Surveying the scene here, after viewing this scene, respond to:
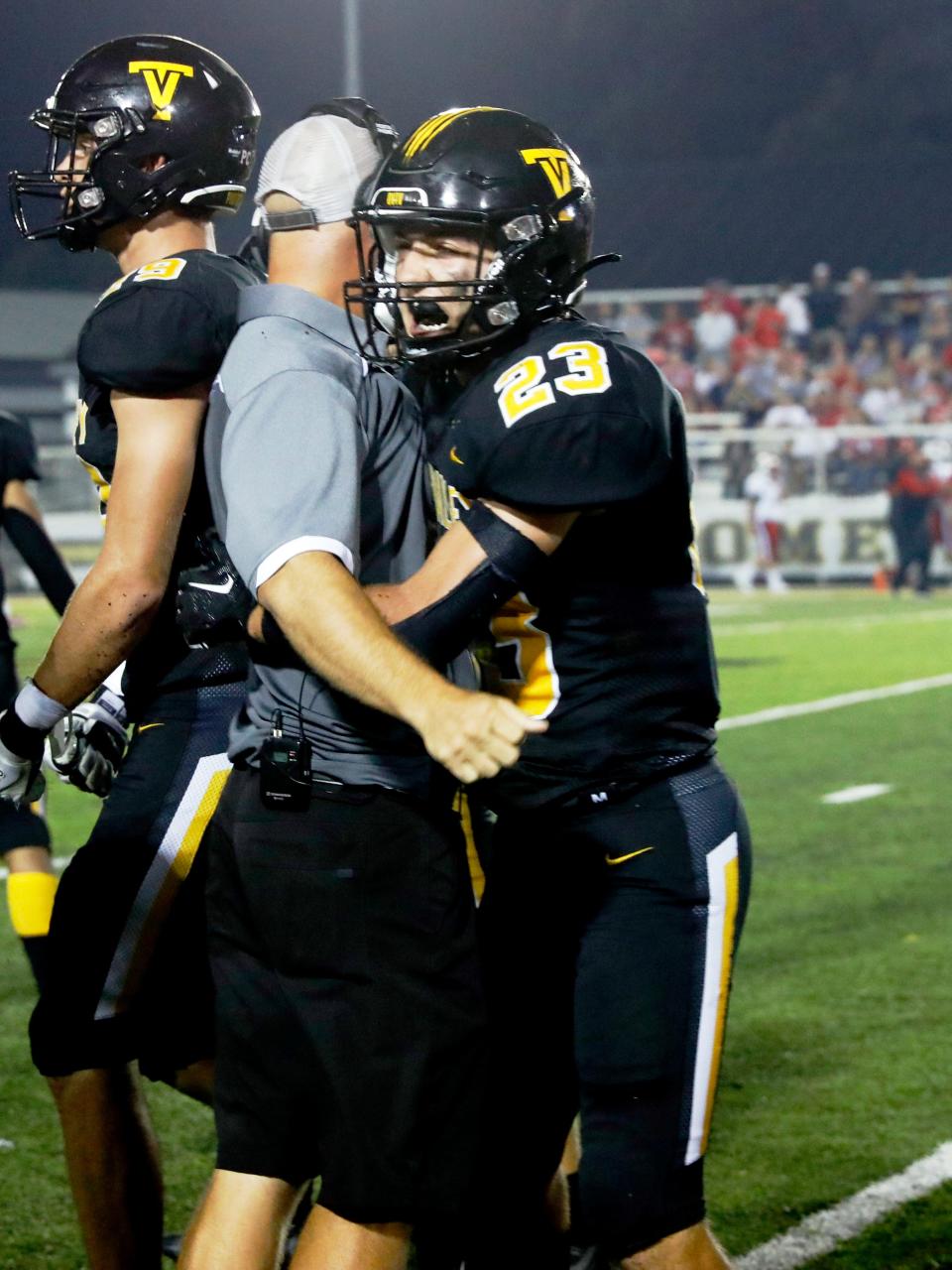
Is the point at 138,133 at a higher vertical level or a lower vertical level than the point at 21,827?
higher

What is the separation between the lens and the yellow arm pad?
4.69 m

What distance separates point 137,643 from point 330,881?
29.5 inches

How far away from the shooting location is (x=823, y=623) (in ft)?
54.7

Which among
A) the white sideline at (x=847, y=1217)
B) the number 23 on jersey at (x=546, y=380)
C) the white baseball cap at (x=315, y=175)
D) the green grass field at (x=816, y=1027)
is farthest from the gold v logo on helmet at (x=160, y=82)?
the white sideline at (x=847, y=1217)

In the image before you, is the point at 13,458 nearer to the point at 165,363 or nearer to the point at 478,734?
the point at 165,363

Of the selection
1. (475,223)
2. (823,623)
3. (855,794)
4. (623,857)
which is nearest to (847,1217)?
(623,857)

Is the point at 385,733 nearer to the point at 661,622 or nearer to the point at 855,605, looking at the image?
the point at 661,622

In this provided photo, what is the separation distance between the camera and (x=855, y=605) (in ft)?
62.0

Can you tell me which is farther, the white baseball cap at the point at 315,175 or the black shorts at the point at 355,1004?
the white baseball cap at the point at 315,175

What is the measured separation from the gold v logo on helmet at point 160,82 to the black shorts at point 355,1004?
1371 mm

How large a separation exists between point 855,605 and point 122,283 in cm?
1648

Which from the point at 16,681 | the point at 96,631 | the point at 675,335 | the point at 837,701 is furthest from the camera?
the point at 675,335

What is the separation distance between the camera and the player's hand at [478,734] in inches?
83.1

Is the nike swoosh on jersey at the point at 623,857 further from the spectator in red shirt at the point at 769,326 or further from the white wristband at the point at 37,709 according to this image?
the spectator in red shirt at the point at 769,326
